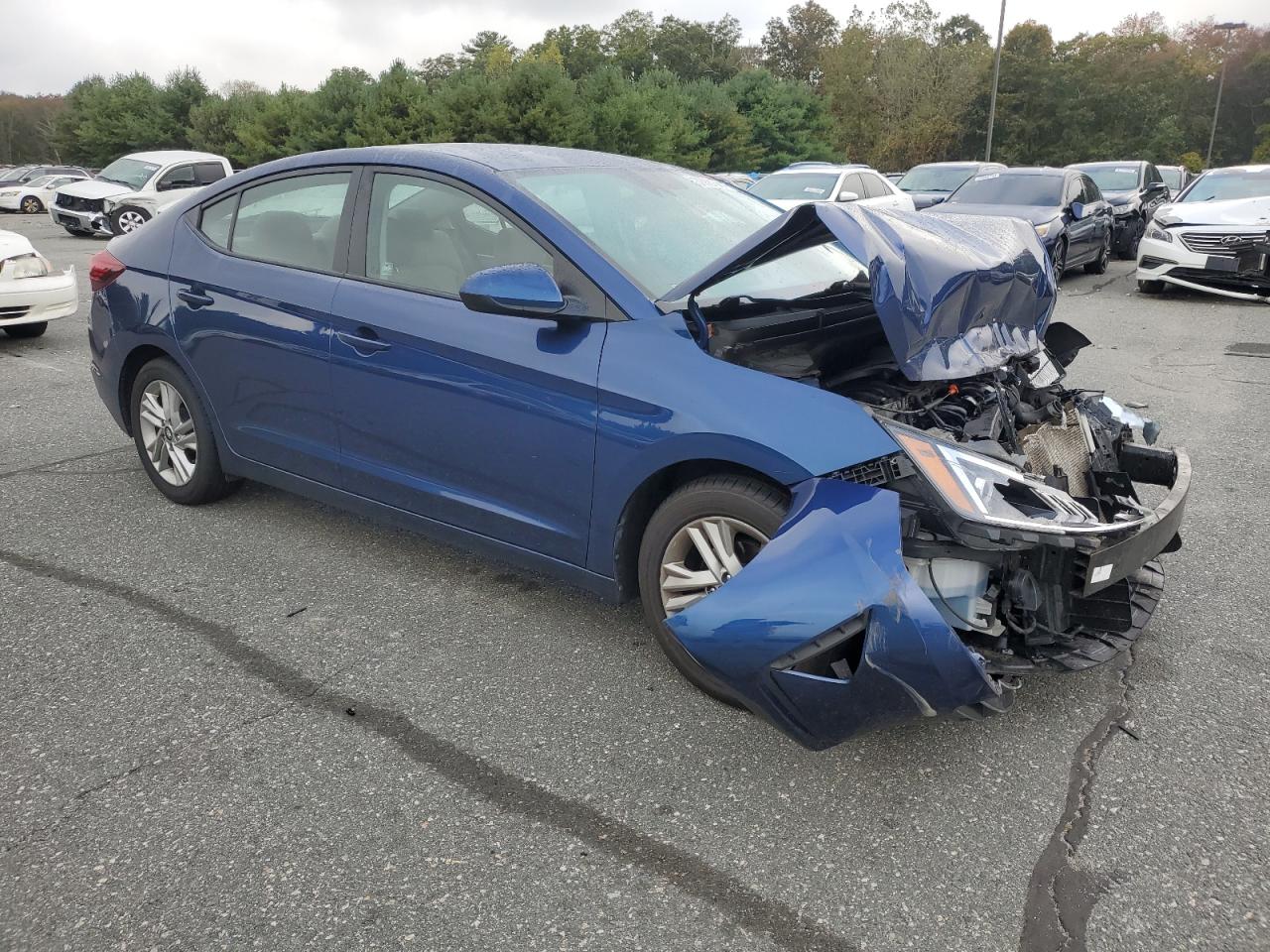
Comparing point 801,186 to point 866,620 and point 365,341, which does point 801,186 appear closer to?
point 365,341

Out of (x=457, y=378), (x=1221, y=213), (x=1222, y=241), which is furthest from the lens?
(x=1221, y=213)

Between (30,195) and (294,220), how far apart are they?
33.5 meters

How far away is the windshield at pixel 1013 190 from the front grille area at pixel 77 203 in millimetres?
16698

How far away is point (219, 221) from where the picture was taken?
165 inches

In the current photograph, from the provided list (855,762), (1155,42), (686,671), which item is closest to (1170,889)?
(855,762)

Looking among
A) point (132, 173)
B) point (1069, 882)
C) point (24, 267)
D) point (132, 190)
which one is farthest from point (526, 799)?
point (132, 173)

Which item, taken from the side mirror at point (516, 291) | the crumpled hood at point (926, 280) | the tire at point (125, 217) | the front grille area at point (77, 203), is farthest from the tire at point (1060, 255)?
the front grille area at point (77, 203)

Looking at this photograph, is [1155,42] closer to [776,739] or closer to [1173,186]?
[1173,186]

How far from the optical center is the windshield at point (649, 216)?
324cm

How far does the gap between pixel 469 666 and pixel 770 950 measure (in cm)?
146

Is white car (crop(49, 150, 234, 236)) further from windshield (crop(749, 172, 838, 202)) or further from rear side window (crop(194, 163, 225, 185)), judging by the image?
windshield (crop(749, 172, 838, 202))

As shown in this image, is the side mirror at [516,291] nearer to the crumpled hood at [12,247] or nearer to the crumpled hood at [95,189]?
the crumpled hood at [12,247]

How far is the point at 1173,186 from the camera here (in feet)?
75.5

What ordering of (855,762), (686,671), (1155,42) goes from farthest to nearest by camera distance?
1. (1155,42)
2. (686,671)
3. (855,762)
